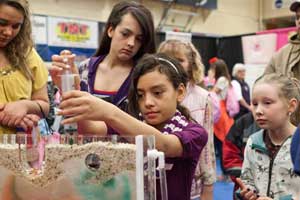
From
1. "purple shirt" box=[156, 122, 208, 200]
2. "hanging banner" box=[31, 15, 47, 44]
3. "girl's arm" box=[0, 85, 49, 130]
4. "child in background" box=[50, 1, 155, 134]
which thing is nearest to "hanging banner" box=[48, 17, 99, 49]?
"hanging banner" box=[31, 15, 47, 44]

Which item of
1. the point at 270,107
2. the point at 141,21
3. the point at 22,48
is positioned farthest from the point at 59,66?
the point at 270,107

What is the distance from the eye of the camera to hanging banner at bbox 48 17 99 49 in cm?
664

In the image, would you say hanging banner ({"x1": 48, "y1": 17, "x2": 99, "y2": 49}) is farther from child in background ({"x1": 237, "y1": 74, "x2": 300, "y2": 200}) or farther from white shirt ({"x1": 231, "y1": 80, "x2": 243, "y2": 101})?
child in background ({"x1": 237, "y1": 74, "x2": 300, "y2": 200})

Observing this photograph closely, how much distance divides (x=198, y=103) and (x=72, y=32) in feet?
17.3

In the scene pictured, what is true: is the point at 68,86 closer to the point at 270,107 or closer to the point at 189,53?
the point at 270,107

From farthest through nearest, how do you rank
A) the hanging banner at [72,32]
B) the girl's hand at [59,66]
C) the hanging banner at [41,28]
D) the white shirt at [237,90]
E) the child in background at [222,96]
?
the hanging banner at [72,32] → the hanging banner at [41,28] → the white shirt at [237,90] → the child in background at [222,96] → the girl's hand at [59,66]

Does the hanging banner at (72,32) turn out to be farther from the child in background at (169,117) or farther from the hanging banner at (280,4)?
the child in background at (169,117)

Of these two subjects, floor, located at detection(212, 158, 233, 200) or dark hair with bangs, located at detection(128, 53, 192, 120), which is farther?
floor, located at detection(212, 158, 233, 200)

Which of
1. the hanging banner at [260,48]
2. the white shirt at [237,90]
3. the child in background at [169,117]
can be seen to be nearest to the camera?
the child in background at [169,117]

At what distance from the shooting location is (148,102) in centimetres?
105

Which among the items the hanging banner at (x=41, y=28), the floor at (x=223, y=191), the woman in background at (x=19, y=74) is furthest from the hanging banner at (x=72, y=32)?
the woman in background at (x=19, y=74)

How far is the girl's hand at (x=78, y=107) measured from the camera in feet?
2.37

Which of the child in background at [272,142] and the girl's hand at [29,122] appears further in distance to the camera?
the child in background at [272,142]

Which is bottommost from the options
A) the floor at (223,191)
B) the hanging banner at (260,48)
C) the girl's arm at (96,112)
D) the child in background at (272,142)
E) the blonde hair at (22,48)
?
the floor at (223,191)
